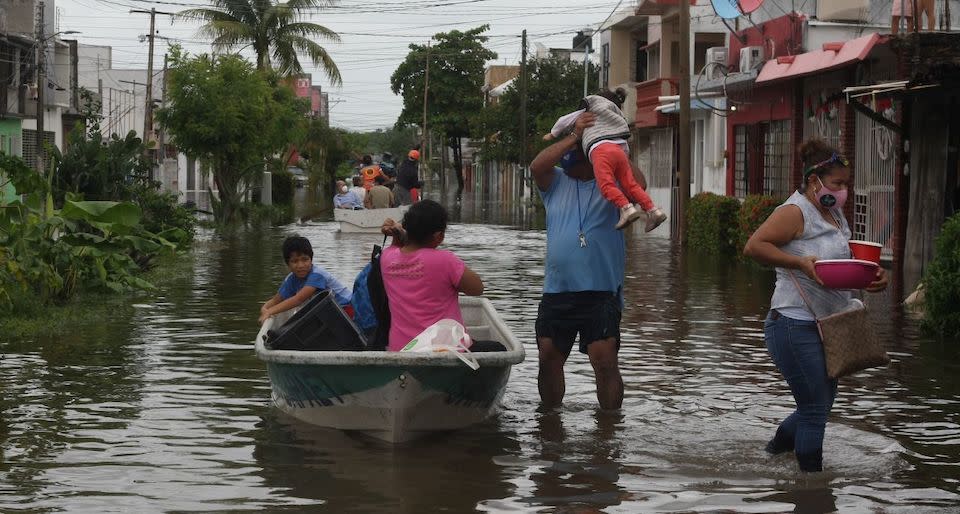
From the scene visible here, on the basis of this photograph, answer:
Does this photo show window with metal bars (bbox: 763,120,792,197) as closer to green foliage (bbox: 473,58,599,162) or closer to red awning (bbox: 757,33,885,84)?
red awning (bbox: 757,33,885,84)

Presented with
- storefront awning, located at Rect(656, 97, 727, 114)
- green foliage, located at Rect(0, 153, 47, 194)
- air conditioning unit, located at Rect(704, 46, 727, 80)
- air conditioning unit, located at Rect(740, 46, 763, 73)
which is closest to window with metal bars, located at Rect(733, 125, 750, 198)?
storefront awning, located at Rect(656, 97, 727, 114)

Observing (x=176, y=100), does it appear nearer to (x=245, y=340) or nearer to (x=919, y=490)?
(x=245, y=340)

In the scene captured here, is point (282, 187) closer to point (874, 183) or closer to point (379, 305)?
point (874, 183)

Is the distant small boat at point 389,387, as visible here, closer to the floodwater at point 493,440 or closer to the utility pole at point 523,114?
the floodwater at point 493,440

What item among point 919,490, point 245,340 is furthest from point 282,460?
point 245,340

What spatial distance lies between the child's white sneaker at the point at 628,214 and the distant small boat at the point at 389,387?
101cm

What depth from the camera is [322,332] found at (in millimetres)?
9312

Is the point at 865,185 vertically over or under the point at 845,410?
over

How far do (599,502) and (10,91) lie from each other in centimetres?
4656

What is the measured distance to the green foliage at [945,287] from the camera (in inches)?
524

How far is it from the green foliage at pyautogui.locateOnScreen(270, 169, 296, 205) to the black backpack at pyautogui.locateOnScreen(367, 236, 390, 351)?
4691cm

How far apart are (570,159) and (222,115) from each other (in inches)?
1091

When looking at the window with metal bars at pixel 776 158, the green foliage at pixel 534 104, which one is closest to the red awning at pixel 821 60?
the window with metal bars at pixel 776 158

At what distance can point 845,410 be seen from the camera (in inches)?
397
